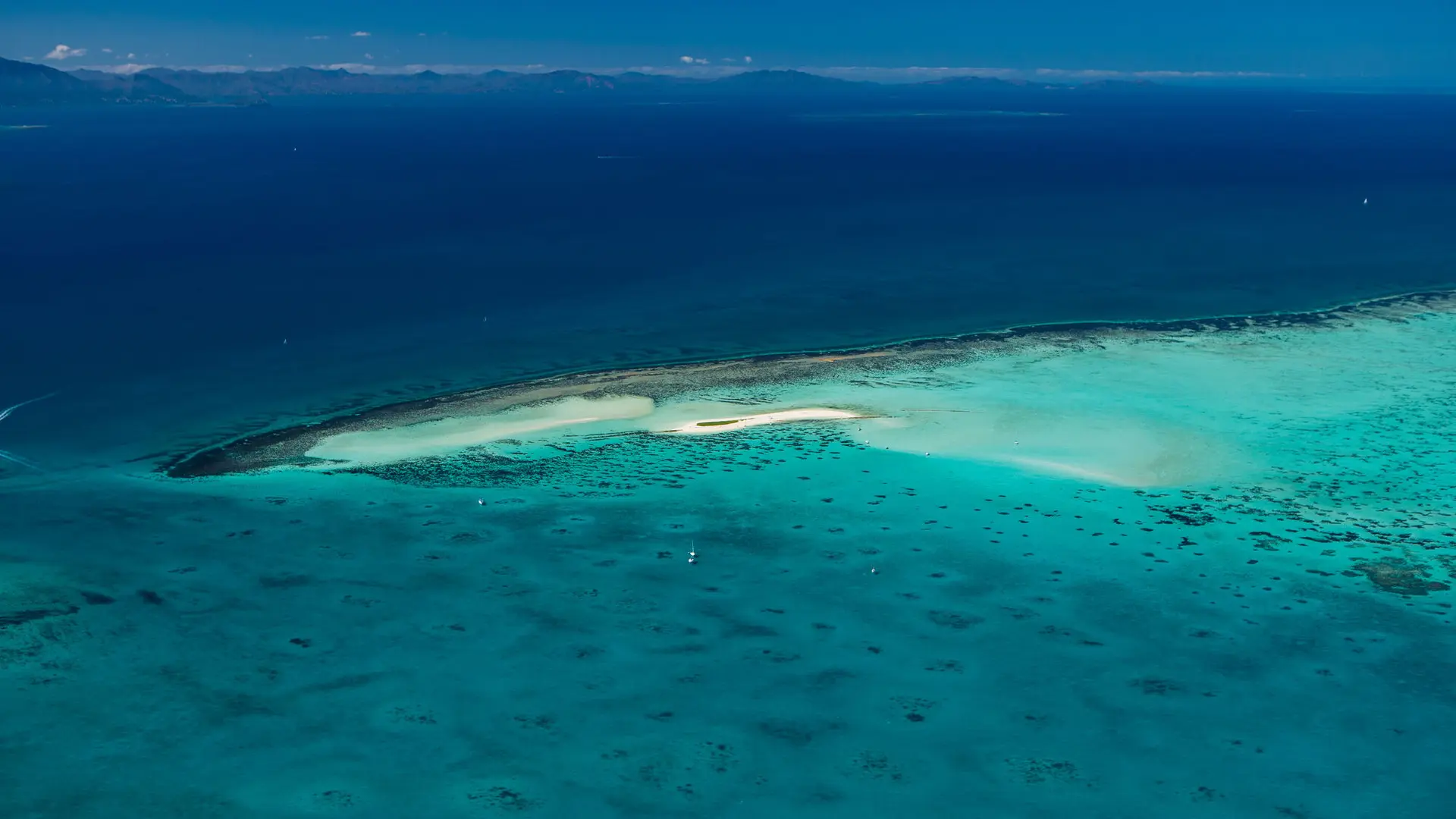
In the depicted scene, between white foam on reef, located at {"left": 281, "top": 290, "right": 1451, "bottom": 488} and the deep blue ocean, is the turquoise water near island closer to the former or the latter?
white foam on reef, located at {"left": 281, "top": 290, "right": 1451, "bottom": 488}

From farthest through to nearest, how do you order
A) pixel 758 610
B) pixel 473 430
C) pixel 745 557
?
pixel 473 430, pixel 745 557, pixel 758 610

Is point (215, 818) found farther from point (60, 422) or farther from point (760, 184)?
point (760, 184)

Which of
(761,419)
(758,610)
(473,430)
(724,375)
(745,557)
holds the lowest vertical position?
(758,610)

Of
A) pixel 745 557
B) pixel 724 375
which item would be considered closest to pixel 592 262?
pixel 724 375

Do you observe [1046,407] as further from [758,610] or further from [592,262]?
[592,262]

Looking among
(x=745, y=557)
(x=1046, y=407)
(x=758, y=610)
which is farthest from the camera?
(x=1046, y=407)

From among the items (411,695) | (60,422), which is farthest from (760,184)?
(411,695)

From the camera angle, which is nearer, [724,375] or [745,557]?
[745,557]
